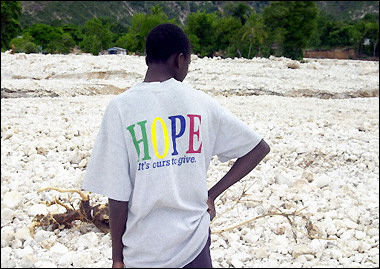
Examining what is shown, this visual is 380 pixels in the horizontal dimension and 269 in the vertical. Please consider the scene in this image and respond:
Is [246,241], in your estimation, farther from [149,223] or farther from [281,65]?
[281,65]

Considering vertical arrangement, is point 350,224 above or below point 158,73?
below

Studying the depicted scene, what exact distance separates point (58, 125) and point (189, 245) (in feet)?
13.1

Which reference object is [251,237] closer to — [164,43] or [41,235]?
[41,235]

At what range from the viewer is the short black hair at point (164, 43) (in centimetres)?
131

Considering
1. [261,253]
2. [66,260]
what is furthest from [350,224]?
[66,260]

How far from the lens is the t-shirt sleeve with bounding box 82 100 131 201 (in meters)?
1.25

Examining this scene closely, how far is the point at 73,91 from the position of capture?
24.8ft

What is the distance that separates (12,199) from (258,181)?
1.93m

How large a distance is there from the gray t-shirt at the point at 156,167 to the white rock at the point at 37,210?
1875 millimetres

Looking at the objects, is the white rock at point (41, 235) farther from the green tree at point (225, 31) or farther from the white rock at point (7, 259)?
the green tree at point (225, 31)

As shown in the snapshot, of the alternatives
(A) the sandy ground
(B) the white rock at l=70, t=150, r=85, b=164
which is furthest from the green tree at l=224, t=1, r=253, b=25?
(B) the white rock at l=70, t=150, r=85, b=164

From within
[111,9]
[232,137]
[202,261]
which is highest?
[111,9]

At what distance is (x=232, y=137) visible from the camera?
1461mm

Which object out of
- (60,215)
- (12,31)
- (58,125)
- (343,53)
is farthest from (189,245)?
(343,53)
